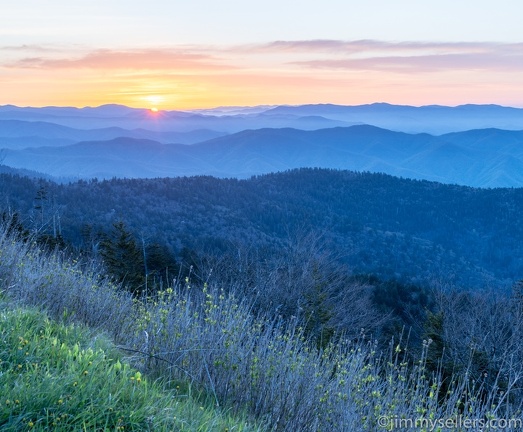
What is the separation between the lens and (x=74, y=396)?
8.43 ft

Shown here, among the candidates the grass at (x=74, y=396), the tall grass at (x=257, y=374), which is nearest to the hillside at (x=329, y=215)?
the tall grass at (x=257, y=374)

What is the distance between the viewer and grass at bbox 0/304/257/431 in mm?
2459

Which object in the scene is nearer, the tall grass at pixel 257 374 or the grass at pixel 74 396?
the grass at pixel 74 396

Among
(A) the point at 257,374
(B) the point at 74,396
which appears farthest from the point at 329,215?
(B) the point at 74,396

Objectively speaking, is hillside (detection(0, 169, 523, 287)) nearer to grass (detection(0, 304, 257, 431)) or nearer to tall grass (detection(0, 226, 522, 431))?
tall grass (detection(0, 226, 522, 431))

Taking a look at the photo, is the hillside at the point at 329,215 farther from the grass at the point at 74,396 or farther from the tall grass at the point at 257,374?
the grass at the point at 74,396

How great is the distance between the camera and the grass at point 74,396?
96.8 inches

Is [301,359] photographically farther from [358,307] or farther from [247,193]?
[247,193]

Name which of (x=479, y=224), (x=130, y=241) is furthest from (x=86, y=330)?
(x=479, y=224)

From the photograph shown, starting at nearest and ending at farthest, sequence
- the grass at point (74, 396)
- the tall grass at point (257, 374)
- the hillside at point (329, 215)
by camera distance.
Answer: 1. the grass at point (74, 396)
2. the tall grass at point (257, 374)
3. the hillside at point (329, 215)

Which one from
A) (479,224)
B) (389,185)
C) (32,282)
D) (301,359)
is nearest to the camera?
(301,359)

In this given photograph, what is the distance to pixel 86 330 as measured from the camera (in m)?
4.02

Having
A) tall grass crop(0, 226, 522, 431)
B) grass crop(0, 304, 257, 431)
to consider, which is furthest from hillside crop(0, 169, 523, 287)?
grass crop(0, 304, 257, 431)

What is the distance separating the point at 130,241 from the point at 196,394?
17845 millimetres
